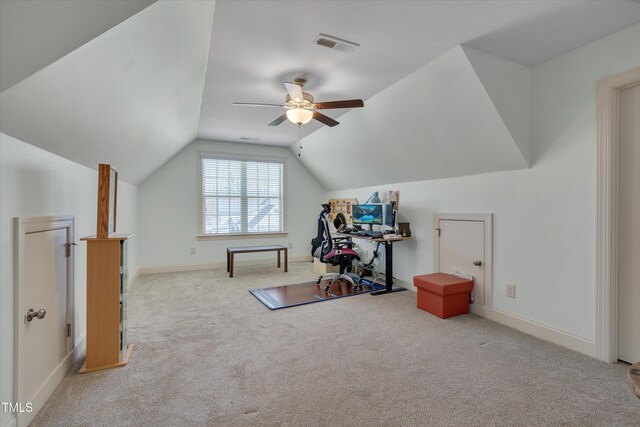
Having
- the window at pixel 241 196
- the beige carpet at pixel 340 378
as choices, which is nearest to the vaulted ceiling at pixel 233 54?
the beige carpet at pixel 340 378

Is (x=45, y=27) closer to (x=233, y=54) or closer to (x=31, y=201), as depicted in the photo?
(x=31, y=201)

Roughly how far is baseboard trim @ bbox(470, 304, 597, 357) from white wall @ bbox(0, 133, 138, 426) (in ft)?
12.1

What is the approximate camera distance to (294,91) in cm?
280

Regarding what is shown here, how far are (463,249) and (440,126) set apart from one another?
1409 millimetres

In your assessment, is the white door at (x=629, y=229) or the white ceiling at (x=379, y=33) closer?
the white ceiling at (x=379, y=33)

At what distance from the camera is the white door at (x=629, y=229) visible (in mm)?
2205

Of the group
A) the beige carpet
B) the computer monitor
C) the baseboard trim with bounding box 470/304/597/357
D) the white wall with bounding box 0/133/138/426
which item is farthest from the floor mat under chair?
the white wall with bounding box 0/133/138/426

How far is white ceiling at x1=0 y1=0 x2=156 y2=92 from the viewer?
3.64 feet

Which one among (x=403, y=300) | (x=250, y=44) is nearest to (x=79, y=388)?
(x=250, y=44)

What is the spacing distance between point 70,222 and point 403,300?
3.46 m

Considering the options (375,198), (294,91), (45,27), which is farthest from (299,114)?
(375,198)

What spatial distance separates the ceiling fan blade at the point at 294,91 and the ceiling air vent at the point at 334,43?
17.8 inches

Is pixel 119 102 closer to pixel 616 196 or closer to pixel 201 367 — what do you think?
pixel 201 367

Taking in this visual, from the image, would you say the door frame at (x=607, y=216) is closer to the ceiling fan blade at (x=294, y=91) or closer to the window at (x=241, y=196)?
the ceiling fan blade at (x=294, y=91)
